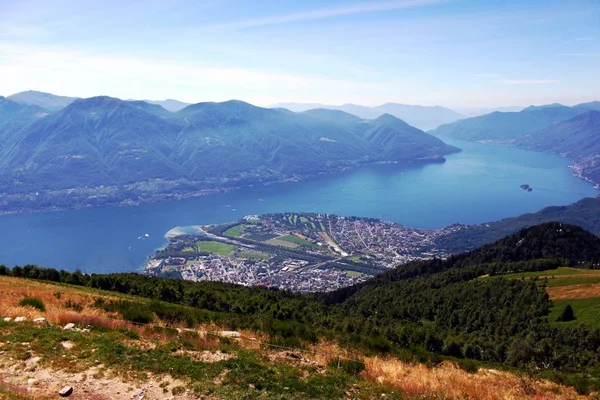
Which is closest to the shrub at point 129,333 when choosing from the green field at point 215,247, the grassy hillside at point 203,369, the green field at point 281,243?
the grassy hillside at point 203,369

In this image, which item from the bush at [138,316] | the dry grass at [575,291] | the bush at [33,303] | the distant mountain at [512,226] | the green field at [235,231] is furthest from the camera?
the green field at [235,231]

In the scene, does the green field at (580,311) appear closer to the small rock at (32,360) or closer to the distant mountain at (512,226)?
the small rock at (32,360)

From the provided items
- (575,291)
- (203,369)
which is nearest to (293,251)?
(575,291)

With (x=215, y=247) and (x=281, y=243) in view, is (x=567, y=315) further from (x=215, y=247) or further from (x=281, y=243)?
(x=215, y=247)

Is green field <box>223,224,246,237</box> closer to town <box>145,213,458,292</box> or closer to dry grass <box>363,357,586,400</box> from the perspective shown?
town <box>145,213,458,292</box>

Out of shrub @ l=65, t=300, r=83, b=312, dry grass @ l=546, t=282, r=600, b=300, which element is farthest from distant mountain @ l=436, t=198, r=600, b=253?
shrub @ l=65, t=300, r=83, b=312

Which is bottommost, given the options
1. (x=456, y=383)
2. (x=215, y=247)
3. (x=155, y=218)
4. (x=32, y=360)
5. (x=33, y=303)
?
(x=215, y=247)

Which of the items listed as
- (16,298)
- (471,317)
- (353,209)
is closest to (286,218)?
(353,209)

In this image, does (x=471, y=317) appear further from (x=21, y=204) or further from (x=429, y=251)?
(x=21, y=204)
